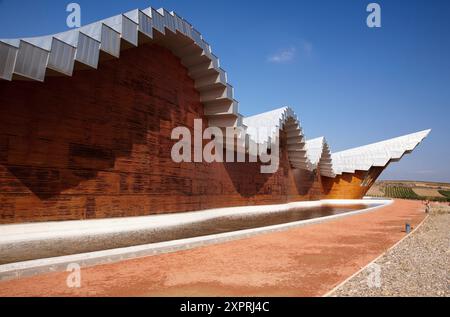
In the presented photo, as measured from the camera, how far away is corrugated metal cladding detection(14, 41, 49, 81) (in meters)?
9.55

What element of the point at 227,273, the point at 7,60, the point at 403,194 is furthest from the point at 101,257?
the point at 403,194

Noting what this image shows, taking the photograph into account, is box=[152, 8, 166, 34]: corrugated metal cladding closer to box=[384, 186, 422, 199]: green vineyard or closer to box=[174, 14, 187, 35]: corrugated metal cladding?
box=[174, 14, 187, 35]: corrugated metal cladding

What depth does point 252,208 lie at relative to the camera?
2556 centimetres

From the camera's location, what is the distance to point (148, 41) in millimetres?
15930

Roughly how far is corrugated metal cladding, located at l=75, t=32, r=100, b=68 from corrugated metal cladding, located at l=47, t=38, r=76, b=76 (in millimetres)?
250

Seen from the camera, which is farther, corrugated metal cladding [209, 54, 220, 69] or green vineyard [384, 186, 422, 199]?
green vineyard [384, 186, 422, 199]

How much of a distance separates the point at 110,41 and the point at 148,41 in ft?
13.1

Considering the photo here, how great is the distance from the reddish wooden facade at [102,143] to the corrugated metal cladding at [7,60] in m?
1.58

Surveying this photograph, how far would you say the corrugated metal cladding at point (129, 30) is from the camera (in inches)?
505

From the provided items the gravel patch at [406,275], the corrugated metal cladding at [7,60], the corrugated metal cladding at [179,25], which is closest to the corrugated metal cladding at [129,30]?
the corrugated metal cladding at [179,25]

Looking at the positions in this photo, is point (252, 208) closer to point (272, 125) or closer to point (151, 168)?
point (272, 125)

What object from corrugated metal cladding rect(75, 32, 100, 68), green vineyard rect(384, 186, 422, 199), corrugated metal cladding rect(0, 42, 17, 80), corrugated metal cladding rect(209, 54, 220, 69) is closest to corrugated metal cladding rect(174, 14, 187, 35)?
corrugated metal cladding rect(209, 54, 220, 69)
